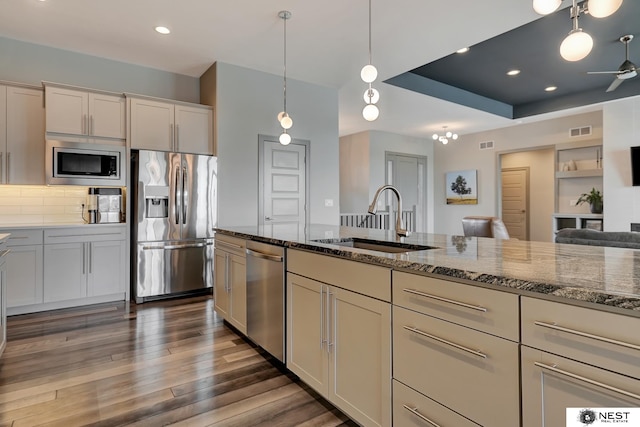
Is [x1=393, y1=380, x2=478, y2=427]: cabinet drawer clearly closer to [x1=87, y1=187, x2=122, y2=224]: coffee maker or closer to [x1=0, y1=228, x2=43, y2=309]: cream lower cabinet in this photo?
[x1=0, y1=228, x2=43, y2=309]: cream lower cabinet

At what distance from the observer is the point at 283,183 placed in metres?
4.88

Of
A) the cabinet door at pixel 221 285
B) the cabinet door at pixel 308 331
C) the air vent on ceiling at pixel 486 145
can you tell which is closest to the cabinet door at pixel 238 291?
the cabinet door at pixel 221 285

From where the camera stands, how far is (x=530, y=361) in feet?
3.22

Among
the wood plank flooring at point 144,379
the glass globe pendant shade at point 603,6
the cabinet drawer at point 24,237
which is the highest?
the glass globe pendant shade at point 603,6

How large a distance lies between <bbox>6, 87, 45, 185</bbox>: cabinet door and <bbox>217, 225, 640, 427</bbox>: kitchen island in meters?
3.57

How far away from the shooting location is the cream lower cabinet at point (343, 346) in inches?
57.5

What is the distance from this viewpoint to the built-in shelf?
6105 mm

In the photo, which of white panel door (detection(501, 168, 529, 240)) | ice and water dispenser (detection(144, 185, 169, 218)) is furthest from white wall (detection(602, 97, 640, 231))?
ice and water dispenser (detection(144, 185, 169, 218))

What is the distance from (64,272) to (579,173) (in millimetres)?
8079

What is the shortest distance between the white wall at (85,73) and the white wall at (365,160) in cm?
415

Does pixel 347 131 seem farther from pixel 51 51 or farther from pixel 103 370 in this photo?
pixel 103 370

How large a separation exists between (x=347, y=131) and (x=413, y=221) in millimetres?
2789

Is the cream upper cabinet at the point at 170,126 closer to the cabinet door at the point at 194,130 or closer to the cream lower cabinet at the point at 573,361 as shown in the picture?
the cabinet door at the point at 194,130

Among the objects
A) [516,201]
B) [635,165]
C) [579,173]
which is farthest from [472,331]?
[516,201]
